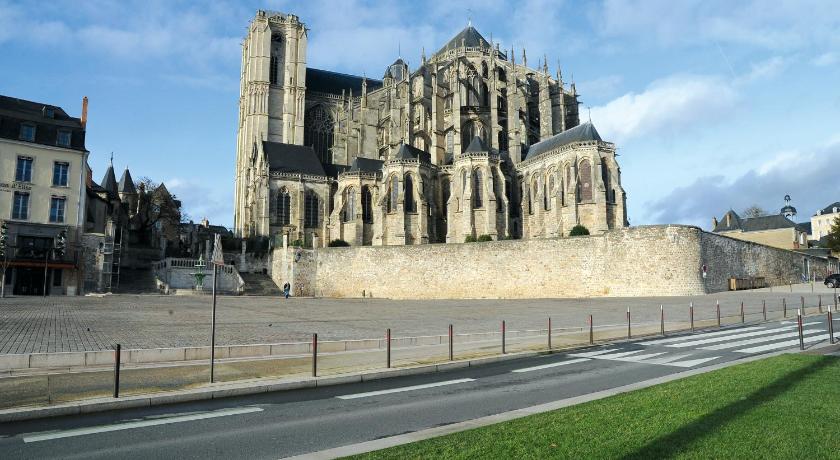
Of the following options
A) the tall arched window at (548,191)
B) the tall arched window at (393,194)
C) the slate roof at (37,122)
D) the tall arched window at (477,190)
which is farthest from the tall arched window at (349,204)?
the slate roof at (37,122)

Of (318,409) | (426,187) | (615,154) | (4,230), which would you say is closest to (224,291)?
(4,230)

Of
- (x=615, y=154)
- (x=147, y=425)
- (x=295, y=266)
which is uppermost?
(x=615, y=154)

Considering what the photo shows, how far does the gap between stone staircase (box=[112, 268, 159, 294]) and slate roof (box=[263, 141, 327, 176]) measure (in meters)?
14.5

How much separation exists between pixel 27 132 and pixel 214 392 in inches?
1365

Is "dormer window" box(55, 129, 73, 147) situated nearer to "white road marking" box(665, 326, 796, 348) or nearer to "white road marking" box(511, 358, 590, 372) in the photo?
"white road marking" box(511, 358, 590, 372)

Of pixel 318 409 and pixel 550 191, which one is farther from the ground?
pixel 550 191

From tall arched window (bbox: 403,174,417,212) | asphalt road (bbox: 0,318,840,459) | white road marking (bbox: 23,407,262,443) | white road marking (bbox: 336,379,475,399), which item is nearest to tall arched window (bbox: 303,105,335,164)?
tall arched window (bbox: 403,174,417,212)

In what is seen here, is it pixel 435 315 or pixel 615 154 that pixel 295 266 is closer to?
pixel 435 315

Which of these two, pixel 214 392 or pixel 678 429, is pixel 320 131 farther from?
pixel 678 429

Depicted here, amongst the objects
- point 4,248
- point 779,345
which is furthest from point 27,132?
point 779,345

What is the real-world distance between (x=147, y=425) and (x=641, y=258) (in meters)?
31.1

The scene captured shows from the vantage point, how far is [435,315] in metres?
22.4

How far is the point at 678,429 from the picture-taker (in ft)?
16.7

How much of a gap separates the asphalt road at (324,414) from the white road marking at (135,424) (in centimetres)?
1
